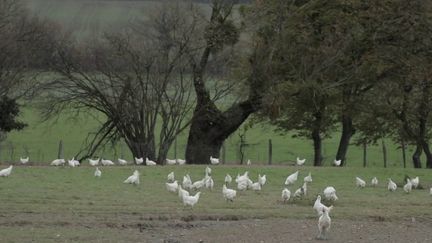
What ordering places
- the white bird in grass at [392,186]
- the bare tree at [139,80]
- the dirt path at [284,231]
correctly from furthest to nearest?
the bare tree at [139,80] < the white bird in grass at [392,186] < the dirt path at [284,231]

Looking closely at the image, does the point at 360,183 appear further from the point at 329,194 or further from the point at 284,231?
the point at 284,231

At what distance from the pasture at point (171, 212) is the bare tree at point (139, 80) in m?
12.1

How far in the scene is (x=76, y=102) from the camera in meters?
43.2

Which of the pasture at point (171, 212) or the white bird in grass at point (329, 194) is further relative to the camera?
the white bird in grass at point (329, 194)

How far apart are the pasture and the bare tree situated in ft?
39.6

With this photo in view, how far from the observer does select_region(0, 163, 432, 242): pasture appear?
1738 centimetres

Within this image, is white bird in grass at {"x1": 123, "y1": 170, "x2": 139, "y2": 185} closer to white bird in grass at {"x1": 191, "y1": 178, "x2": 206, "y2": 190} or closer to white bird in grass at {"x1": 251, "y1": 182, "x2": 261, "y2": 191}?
white bird in grass at {"x1": 191, "y1": 178, "x2": 206, "y2": 190}

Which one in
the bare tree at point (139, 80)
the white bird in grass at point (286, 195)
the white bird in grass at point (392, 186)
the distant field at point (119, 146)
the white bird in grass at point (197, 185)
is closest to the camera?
the white bird in grass at point (286, 195)

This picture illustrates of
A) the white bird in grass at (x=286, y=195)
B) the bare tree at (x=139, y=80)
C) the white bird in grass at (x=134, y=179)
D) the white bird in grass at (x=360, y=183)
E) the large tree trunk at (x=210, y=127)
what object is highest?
the bare tree at (x=139, y=80)

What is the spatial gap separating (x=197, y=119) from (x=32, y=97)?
10146 mm

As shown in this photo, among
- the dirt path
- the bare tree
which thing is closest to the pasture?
the dirt path

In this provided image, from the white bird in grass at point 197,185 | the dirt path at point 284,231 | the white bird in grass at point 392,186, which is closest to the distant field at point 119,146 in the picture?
the white bird in grass at point 392,186

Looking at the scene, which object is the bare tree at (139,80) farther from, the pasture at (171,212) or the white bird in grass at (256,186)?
the white bird in grass at (256,186)

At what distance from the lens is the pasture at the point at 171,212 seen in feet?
57.0
